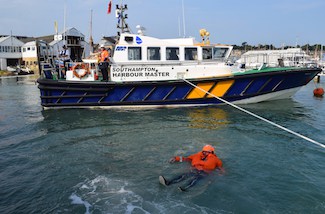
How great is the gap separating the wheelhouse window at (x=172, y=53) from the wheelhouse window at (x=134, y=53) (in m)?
1.03

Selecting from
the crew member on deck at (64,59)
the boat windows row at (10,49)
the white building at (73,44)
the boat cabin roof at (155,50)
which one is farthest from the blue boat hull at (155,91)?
the boat windows row at (10,49)

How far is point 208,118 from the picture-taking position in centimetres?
902

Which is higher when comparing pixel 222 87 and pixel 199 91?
pixel 222 87

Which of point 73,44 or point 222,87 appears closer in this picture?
point 222,87

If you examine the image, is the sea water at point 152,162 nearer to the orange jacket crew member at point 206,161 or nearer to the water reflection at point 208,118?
the water reflection at point 208,118

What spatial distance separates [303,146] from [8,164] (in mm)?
6367

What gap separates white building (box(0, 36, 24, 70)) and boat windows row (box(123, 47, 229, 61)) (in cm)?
4022

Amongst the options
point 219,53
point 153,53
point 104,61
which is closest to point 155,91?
point 153,53

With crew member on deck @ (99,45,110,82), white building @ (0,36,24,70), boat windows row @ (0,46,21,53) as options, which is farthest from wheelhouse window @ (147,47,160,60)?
boat windows row @ (0,46,21,53)

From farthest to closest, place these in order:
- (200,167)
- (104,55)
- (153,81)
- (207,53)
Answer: (207,53) < (153,81) < (104,55) < (200,167)

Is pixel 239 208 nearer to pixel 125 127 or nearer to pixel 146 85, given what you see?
pixel 125 127

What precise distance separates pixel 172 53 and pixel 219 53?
185 centimetres

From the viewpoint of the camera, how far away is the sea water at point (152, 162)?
4.20m

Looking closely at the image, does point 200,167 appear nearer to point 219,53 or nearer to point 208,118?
point 208,118
